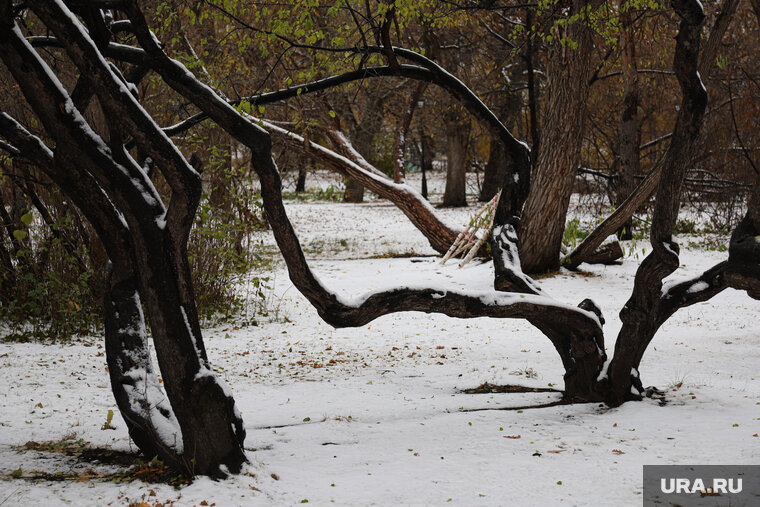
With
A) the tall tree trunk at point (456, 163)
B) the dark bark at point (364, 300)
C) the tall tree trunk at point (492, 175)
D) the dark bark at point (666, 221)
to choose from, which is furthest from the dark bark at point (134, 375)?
the tall tree trunk at point (492, 175)

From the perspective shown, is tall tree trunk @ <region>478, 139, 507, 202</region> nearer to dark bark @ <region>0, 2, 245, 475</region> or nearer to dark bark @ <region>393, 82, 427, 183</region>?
dark bark @ <region>393, 82, 427, 183</region>

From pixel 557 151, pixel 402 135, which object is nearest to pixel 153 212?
pixel 557 151

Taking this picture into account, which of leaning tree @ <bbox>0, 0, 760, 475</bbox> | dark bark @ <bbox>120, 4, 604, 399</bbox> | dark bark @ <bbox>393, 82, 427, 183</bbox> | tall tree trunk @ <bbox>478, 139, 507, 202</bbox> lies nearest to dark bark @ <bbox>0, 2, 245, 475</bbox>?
leaning tree @ <bbox>0, 0, 760, 475</bbox>

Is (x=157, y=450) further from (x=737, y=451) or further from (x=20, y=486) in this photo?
(x=737, y=451)

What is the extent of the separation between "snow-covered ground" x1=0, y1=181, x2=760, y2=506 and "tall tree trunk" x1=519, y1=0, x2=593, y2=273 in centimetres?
136

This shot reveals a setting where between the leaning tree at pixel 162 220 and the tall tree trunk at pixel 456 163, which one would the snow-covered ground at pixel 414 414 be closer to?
the leaning tree at pixel 162 220

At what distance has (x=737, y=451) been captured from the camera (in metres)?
4.07

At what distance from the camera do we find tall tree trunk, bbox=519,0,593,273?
9.87 m

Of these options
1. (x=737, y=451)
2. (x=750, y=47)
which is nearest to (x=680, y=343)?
(x=737, y=451)

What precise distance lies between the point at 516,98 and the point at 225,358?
14487 millimetres

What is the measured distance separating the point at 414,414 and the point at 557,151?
6.13 meters

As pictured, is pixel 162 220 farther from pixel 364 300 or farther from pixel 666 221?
pixel 666 221

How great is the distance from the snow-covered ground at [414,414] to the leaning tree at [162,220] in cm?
46

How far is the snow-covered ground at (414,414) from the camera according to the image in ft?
12.1
